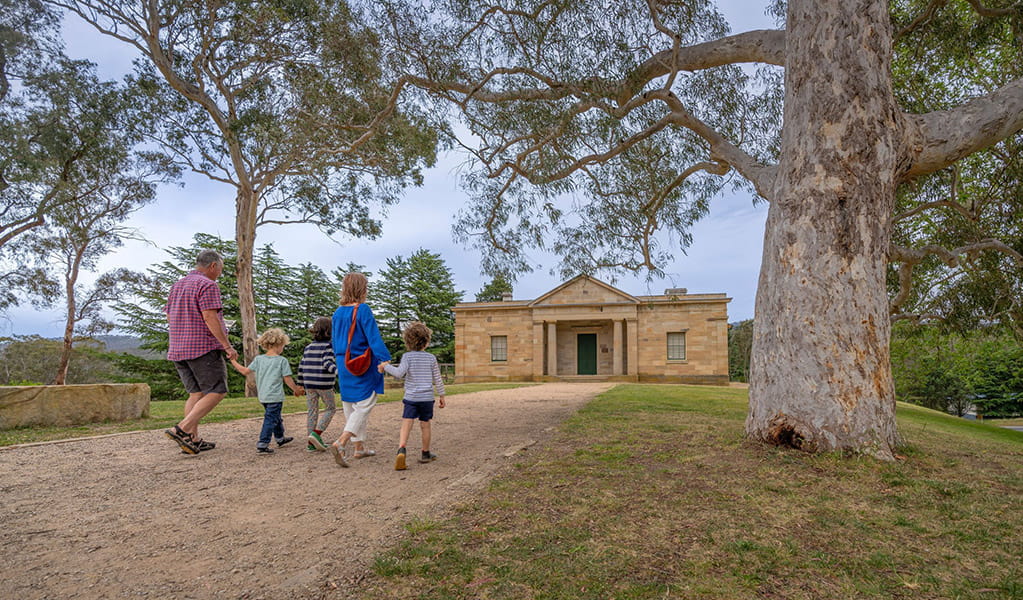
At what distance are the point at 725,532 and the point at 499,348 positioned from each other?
24.9 metres

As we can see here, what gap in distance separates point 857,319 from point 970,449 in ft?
8.19

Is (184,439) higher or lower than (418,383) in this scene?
lower

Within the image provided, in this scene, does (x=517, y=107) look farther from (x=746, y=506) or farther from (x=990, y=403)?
(x=990, y=403)

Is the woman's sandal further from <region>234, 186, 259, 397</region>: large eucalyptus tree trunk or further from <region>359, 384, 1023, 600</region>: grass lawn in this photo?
<region>234, 186, 259, 397</region>: large eucalyptus tree trunk

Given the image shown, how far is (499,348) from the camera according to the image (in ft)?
89.7

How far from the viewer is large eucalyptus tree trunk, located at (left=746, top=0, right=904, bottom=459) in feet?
13.9

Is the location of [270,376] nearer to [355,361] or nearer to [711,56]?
[355,361]

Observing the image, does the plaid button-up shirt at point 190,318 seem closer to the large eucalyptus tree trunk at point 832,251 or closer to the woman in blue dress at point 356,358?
the woman in blue dress at point 356,358

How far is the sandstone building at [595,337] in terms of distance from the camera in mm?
24734

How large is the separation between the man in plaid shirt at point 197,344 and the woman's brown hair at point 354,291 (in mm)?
1084

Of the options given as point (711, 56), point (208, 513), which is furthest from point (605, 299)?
point (208, 513)

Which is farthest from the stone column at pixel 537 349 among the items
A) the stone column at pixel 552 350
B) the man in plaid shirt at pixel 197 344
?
the man in plaid shirt at pixel 197 344

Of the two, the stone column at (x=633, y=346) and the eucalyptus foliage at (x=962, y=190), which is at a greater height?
the eucalyptus foliage at (x=962, y=190)

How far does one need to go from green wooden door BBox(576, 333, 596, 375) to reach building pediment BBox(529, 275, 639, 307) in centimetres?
305
